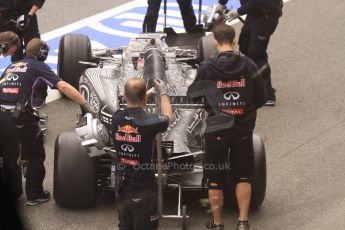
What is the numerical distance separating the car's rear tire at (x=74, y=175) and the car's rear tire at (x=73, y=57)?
290 cm

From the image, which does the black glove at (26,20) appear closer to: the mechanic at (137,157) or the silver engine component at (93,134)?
the silver engine component at (93,134)

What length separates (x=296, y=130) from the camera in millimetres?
10953

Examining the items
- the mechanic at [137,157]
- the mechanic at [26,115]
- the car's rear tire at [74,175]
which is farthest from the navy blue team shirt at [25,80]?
the mechanic at [137,157]

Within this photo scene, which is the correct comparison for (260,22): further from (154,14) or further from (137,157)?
(137,157)

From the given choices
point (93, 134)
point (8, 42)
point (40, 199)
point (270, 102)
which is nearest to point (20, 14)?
point (8, 42)

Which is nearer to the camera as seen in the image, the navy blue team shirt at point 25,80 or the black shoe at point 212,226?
the black shoe at point 212,226

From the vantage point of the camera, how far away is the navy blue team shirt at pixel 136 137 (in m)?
7.32

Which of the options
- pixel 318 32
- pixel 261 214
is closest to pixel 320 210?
pixel 261 214

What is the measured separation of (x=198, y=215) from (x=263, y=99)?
1388 millimetres

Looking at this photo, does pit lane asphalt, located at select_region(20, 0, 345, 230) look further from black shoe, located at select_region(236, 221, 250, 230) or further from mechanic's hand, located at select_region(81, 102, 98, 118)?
mechanic's hand, located at select_region(81, 102, 98, 118)

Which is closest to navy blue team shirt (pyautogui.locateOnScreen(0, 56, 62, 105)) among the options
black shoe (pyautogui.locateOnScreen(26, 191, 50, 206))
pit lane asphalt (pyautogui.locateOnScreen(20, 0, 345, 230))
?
black shoe (pyautogui.locateOnScreen(26, 191, 50, 206))

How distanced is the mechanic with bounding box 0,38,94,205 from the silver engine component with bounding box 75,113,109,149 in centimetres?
37

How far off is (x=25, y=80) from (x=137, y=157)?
184cm

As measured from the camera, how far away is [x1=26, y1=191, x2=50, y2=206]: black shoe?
29.2ft
